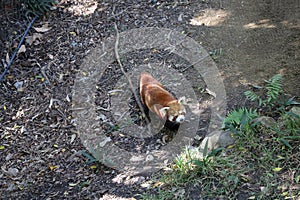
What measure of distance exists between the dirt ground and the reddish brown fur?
79cm

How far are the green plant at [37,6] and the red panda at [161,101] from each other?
2.85m

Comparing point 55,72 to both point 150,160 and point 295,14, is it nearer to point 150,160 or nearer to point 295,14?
point 150,160

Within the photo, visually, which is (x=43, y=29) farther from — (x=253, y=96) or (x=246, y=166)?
(x=246, y=166)

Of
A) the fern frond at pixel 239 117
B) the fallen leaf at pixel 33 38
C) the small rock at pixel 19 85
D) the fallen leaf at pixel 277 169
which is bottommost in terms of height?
the small rock at pixel 19 85

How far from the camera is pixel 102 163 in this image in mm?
4898

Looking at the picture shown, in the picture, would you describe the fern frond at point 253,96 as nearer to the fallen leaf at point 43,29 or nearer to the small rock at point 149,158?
the small rock at point 149,158

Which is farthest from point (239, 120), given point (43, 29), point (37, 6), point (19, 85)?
point (37, 6)

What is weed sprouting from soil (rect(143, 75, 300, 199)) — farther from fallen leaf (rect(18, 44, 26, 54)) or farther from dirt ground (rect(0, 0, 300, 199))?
fallen leaf (rect(18, 44, 26, 54))

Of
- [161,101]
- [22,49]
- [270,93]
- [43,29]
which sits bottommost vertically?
[161,101]

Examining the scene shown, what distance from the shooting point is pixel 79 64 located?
21.6 feet

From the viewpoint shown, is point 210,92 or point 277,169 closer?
point 277,169

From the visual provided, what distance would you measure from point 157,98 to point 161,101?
2.8 inches

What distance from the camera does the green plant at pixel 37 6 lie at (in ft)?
23.9

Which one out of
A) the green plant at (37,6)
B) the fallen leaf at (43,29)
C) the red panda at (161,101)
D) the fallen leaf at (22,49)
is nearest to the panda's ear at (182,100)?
the red panda at (161,101)
